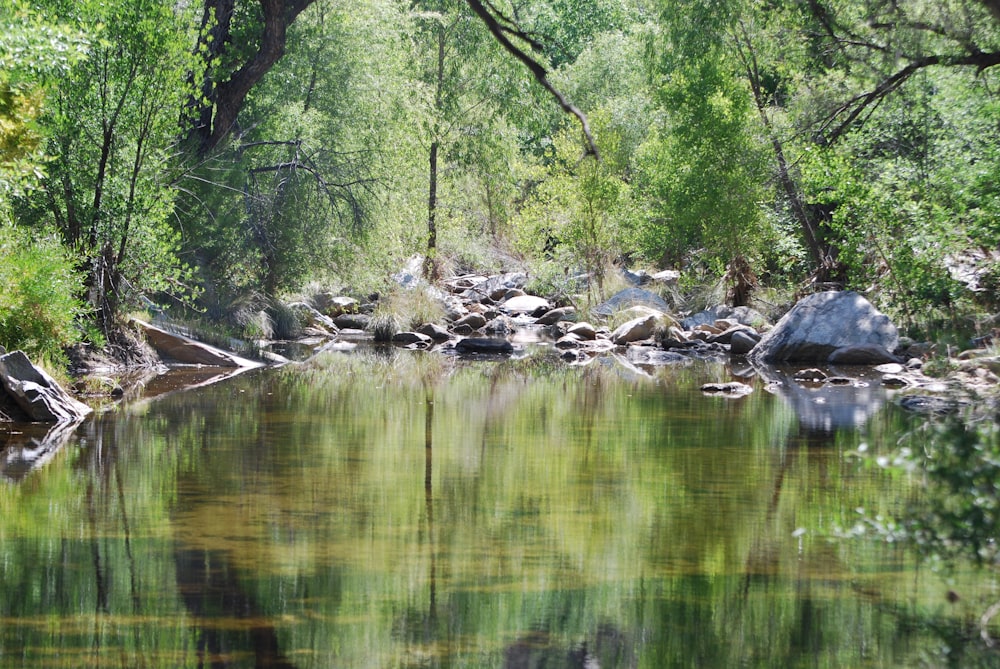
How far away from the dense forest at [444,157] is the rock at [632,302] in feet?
2.78

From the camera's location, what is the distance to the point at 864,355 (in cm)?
1984

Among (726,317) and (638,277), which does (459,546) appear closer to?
(726,317)

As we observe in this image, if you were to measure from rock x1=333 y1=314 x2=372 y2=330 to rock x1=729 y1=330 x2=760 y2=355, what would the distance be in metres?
9.51

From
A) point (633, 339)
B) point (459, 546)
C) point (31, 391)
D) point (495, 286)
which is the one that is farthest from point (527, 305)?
point (459, 546)

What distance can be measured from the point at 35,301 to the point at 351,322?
14592 millimetres

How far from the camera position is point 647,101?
37375 mm

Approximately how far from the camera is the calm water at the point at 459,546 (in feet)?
18.4

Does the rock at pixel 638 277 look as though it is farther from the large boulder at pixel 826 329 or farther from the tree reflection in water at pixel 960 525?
the tree reflection in water at pixel 960 525

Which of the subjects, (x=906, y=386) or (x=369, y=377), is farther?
(x=369, y=377)

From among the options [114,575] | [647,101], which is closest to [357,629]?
[114,575]

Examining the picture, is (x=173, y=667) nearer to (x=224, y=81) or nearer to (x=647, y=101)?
(x=224, y=81)

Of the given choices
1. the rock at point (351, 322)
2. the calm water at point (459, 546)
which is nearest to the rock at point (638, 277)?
the rock at point (351, 322)

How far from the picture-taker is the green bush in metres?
13.5

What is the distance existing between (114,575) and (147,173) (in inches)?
471
